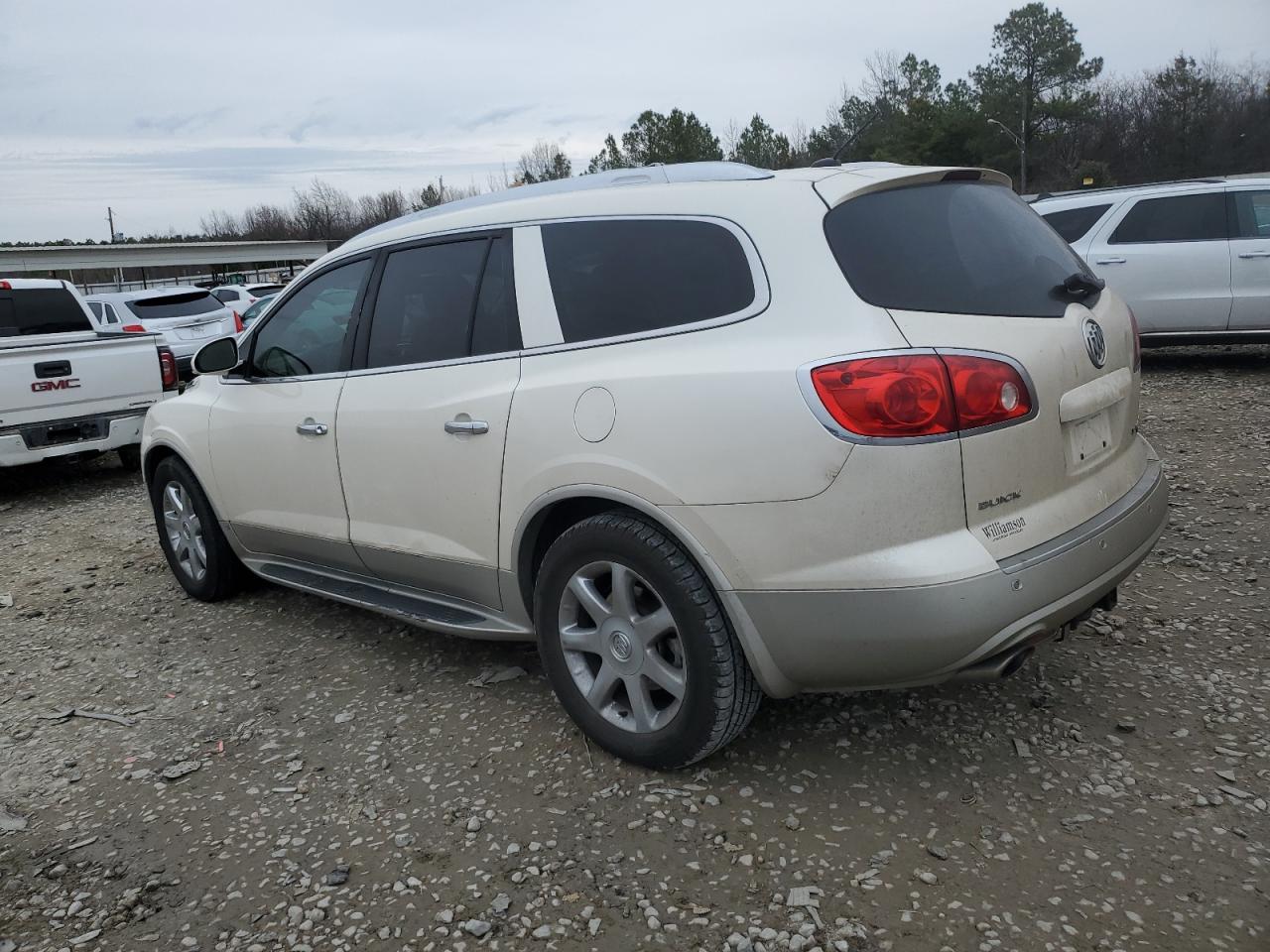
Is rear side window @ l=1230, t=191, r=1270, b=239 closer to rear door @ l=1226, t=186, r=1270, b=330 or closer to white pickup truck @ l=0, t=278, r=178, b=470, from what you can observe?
rear door @ l=1226, t=186, r=1270, b=330

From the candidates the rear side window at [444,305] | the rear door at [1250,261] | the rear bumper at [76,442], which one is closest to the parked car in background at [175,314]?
the rear bumper at [76,442]

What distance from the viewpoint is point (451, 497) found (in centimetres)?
351

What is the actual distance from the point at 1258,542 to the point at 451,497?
12.4 ft

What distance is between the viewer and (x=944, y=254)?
286cm

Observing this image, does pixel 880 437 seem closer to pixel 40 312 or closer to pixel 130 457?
pixel 130 457

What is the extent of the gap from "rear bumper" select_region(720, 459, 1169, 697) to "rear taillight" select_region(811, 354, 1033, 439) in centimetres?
40

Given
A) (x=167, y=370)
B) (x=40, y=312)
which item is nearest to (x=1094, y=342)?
(x=167, y=370)

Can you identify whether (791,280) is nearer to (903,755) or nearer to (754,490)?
(754,490)

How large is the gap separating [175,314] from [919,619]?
16.7 meters

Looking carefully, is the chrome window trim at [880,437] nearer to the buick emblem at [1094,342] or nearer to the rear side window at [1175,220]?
the buick emblem at [1094,342]

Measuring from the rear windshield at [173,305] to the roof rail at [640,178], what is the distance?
1455 cm

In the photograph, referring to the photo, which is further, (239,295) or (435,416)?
(239,295)

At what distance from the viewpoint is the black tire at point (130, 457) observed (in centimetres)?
893

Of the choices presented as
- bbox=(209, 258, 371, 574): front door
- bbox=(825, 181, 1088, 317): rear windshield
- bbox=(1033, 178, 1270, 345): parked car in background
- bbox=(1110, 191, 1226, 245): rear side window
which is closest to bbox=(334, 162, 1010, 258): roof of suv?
bbox=(825, 181, 1088, 317): rear windshield
